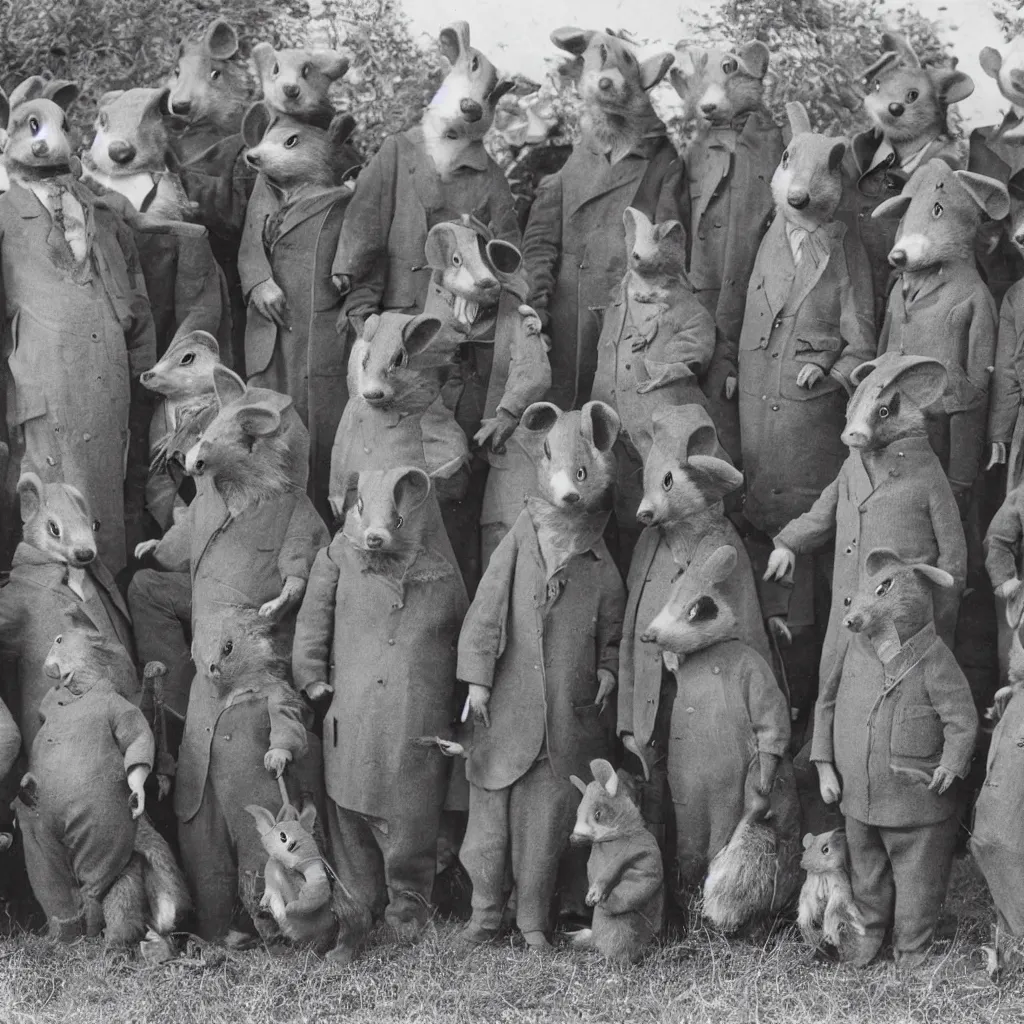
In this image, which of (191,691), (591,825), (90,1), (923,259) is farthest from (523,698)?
(90,1)

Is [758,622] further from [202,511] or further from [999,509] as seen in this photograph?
[202,511]

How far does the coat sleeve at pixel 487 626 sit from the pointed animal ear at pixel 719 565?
0.74 meters

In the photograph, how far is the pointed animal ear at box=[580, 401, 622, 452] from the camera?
10.1 metres

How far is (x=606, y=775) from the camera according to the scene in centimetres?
981

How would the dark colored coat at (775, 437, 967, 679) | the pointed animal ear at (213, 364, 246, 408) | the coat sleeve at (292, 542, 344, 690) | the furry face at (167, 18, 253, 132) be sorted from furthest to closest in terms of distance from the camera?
1. the furry face at (167, 18, 253, 132)
2. the pointed animal ear at (213, 364, 246, 408)
3. the coat sleeve at (292, 542, 344, 690)
4. the dark colored coat at (775, 437, 967, 679)

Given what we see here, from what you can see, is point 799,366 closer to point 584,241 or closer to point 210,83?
point 584,241

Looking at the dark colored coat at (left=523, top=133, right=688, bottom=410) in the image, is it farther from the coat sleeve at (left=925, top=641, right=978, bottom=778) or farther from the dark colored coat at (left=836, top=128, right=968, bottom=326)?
the coat sleeve at (left=925, top=641, right=978, bottom=778)

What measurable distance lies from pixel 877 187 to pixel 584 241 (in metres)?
1.23

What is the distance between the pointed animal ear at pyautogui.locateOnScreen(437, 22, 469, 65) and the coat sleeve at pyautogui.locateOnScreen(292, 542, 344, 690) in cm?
249

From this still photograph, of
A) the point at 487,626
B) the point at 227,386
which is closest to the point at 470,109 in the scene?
the point at 227,386

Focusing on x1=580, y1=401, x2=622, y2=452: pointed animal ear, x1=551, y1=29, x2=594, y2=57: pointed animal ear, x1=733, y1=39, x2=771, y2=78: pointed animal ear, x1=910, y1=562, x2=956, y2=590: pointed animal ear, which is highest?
x1=551, y1=29, x2=594, y2=57: pointed animal ear

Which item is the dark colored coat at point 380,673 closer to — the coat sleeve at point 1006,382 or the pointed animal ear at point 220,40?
the coat sleeve at point 1006,382

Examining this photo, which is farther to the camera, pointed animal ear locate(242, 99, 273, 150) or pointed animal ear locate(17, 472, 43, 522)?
pointed animal ear locate(242, 99, 273, 150)

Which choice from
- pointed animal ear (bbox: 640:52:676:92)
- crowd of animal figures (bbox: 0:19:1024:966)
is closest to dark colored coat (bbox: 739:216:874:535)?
crowd of animal figures (bbox: 0:19:1024:966)
